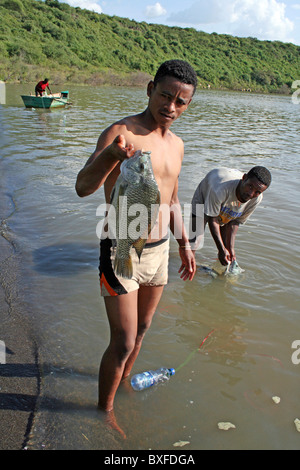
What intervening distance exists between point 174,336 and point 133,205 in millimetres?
2244

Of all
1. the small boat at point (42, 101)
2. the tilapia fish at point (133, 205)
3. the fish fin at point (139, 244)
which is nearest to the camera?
the tilapia fish at point (133, 205)

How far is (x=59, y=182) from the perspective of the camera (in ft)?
28.0

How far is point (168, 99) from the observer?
7.72 feet

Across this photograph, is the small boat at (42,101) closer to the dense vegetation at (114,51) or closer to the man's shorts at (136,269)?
the dense vegetation at (114,51)

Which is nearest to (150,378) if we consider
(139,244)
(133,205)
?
(139,244)

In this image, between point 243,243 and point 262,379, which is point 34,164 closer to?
point 243,243

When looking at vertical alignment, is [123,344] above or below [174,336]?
above

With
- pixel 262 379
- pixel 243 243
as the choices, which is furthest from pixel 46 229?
pixel 262 379

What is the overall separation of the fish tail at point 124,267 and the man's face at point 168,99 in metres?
0.94

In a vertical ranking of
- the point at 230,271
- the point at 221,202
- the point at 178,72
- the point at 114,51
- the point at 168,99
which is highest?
the point at 114,51

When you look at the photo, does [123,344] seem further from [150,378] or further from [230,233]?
[230,233]

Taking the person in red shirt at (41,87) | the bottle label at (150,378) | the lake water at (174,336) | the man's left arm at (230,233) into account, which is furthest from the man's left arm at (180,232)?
the person in red shirt at (41,87)

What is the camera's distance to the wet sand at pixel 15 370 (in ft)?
8.09

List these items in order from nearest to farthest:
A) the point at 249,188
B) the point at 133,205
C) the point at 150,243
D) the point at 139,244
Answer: the point at 133,205, the point at 139,244, the point at 150,243, the point at 249,188
